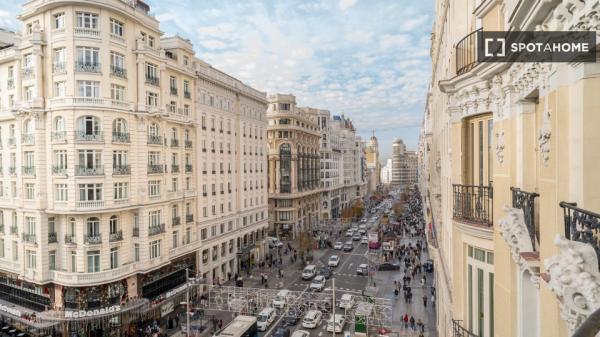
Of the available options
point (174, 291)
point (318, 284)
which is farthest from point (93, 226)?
point (318, 284)

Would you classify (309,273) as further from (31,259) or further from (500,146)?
(500,146)

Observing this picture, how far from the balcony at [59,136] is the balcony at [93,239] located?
24.4 ft

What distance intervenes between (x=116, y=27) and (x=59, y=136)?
9565mm

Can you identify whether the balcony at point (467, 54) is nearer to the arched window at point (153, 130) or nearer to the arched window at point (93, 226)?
the arched window at point (93, 226)

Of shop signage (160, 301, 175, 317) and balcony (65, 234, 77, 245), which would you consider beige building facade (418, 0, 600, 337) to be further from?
shop signage (160, 301, 175, 317)

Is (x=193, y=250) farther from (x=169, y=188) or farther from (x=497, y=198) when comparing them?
(x=497, y=198)

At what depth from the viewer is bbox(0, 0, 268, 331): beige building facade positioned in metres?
28.1

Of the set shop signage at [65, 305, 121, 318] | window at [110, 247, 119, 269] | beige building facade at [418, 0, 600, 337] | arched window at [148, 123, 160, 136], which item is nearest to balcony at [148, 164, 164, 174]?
arched window at [148, 123, 160, 136]

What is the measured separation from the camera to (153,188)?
108 feet

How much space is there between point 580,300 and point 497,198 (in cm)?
497

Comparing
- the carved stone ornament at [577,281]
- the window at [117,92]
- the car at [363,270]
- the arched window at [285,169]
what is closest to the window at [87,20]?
the window at [117,92]

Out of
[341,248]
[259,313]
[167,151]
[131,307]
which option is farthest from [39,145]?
[341,248]

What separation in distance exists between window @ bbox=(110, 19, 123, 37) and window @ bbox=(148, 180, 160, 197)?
12.2 m

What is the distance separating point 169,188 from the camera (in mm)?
35219
